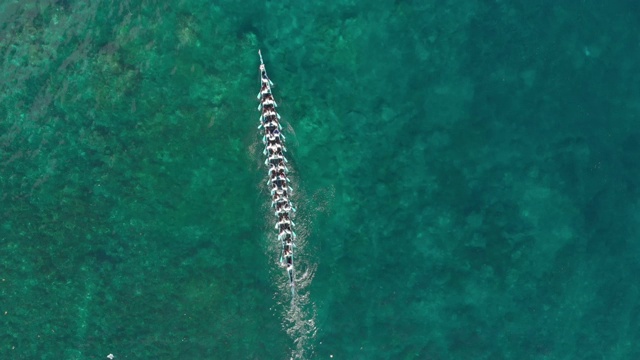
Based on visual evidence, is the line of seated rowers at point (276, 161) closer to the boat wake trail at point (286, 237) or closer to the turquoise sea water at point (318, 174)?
the boat wake trail at point (286, 237)

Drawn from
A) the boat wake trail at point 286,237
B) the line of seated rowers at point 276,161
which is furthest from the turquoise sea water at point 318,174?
the line of seated rowers at point 276,161

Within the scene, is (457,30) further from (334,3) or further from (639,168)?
(639,168)

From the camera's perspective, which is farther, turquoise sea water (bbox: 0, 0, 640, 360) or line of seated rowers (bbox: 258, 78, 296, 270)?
turquoise sea water (bbox: 0, 0, 640, 360)

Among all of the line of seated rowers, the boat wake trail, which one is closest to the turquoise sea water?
the boat wake trail

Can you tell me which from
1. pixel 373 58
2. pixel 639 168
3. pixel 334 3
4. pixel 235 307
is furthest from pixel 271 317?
pixel 639 168

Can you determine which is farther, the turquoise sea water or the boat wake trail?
the turquoise sea water

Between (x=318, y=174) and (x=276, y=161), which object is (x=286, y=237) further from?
(x=276, y=161)

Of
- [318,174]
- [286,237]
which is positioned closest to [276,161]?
[318,174]

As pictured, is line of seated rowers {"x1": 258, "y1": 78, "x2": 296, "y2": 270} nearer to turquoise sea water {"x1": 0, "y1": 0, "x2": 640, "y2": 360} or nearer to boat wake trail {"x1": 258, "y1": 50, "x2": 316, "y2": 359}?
boat wake trail {"x1": 258, "y1": 50, "x2": 316, "y2": 359}
